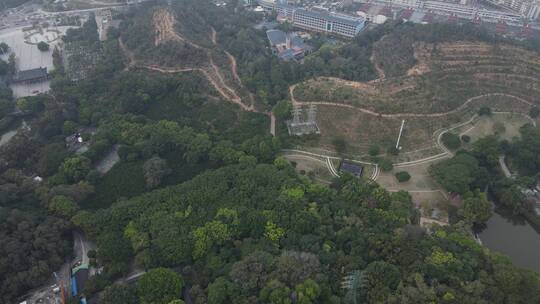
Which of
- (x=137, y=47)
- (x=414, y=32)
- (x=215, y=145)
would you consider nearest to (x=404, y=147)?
(x=215, y=145)

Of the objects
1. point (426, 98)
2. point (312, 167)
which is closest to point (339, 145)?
point (312, 167)

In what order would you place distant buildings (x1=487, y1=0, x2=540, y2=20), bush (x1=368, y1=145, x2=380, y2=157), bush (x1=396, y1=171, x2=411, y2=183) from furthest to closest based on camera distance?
1. distant buildings (x1=487, y1=0, x2=540, y2=20)
2. bush (x1=368, y1=145, x2=380, y2=157)
3. bush (x1=396, y1=171, x2=411, y2=183)

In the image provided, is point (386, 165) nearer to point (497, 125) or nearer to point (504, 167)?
point (504, 167)

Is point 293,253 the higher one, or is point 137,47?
point 137,47

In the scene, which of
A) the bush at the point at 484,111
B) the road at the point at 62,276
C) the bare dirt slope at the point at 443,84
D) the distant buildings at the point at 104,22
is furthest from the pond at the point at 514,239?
the distant buildings at the point at 104,22

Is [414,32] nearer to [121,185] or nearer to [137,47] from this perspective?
[137,47]

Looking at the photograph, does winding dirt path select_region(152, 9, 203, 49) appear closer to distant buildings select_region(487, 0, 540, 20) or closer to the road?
the road

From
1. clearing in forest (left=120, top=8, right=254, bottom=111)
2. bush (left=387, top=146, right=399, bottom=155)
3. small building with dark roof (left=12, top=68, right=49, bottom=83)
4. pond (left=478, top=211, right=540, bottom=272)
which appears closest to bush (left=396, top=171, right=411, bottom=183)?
bush (left=387, top=146, right=399, bottom=155)
